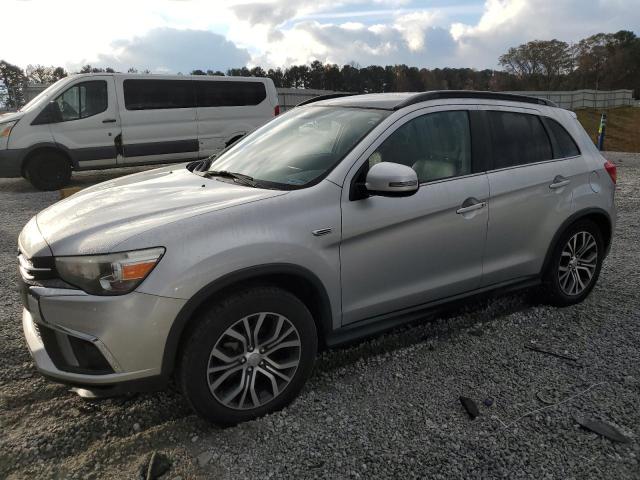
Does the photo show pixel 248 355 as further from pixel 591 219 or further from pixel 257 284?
pixel 591 219

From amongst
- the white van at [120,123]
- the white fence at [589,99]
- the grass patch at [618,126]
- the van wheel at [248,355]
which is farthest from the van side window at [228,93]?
the white fence at [589,99]

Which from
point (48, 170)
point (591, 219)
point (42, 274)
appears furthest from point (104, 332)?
point (48, 170)

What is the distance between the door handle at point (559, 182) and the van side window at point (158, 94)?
8804 mm

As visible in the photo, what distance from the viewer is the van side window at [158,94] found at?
10445mm

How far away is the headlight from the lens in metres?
2.35

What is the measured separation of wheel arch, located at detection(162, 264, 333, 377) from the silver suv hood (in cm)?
34

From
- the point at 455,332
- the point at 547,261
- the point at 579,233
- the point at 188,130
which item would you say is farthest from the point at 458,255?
the point at 188,130

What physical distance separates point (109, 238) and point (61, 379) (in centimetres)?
71

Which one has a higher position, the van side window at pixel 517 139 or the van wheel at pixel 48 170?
the van side window at pixel 517 139

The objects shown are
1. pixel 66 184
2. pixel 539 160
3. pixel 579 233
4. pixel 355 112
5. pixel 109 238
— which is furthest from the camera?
pixel 66 184

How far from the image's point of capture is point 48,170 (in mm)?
10047

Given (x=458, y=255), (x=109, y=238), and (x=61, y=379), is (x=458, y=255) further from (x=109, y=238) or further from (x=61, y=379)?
(x=61, y=379)

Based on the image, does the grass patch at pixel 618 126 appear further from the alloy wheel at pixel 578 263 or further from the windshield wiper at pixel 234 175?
the windshield wiper at pixel 234 175

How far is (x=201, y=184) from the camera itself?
3.20 m
